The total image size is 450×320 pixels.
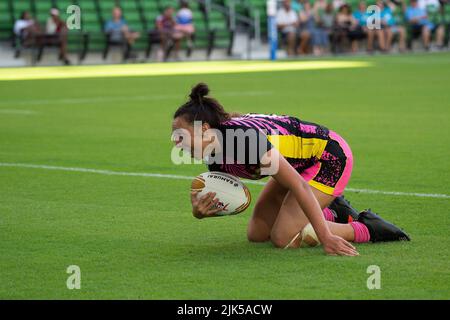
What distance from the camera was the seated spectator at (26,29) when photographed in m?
33.1

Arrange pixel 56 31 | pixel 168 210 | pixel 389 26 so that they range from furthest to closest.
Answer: pixel 389 26, pixel 56 31, pixel 168 210

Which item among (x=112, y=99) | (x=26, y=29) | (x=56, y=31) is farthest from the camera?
(x=56, y=31)

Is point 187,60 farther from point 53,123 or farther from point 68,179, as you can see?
point 68,179

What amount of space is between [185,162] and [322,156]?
531cm

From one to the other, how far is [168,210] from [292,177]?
2658 millimetres

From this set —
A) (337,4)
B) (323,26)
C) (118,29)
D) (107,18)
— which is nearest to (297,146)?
(118,29)

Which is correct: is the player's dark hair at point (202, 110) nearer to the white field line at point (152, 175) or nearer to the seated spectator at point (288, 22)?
the white field line at point (152, 175)

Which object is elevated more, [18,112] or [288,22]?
[18,112]

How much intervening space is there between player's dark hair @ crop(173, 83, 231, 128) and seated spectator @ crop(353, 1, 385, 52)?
32.7 meters

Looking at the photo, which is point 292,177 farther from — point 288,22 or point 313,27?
point 313,27

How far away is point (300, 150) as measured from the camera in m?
7.62

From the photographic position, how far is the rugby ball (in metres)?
7.45

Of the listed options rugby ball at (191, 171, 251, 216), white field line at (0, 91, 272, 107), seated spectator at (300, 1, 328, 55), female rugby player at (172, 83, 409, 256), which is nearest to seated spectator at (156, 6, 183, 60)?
seated spectator at (300, 1, 328, 55)

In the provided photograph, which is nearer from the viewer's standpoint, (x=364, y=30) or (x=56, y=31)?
(x=56, y=31)
